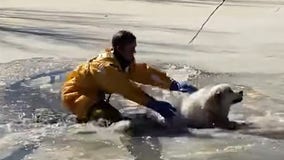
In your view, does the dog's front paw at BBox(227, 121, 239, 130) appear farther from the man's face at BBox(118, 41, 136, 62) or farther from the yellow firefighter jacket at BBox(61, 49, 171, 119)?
the man's face at BBox(118, 41, 136, 62)

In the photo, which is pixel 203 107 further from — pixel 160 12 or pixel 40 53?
pixel 160 12

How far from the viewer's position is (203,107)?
23.3 ft

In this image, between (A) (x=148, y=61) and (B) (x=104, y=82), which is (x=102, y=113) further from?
(A) (x=148, y=61)

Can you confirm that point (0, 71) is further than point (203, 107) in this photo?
Yes

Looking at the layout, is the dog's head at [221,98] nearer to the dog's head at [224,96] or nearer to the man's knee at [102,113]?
the dog's head at [224,96]

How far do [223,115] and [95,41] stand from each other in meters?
6.08

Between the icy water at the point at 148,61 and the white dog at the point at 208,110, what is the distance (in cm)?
14

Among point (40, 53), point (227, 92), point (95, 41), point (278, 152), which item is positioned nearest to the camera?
point (278, 152)

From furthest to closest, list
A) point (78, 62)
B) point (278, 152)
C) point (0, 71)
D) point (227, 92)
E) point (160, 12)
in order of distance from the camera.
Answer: point (160, 12) < point (78, 62) < point (0, 71) < point (227, 92) < point (278, 152)

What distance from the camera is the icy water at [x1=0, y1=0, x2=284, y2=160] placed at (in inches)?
258

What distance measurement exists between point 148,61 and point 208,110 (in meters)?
3.84

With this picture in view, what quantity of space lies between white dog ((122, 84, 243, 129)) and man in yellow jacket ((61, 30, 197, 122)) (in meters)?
0.15

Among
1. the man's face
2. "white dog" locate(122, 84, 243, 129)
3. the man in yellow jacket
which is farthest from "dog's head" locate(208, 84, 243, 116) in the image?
the man's face

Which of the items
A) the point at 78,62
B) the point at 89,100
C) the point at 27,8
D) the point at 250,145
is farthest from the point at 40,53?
the point at 27,8
